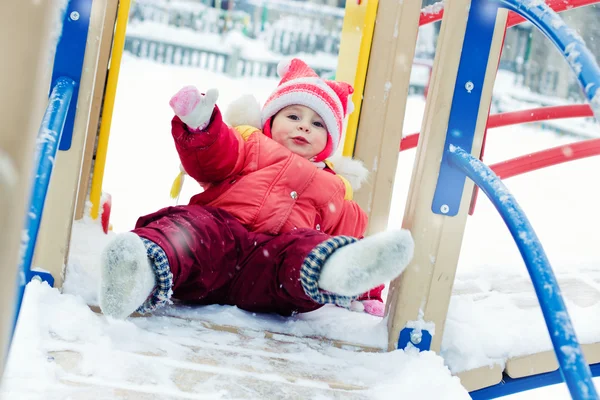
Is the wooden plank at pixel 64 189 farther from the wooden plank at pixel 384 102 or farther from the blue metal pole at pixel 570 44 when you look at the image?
the wooden plank at pixel 384 102

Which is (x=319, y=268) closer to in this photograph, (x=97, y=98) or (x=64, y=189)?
(x=64, y=189)

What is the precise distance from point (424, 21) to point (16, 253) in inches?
92.8

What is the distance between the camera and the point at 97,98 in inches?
76.8

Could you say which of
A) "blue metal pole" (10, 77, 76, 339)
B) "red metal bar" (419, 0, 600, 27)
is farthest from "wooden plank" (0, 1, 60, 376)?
"red metal bar" (419, 0, 600, 27)

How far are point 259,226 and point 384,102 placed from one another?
0.74 metres

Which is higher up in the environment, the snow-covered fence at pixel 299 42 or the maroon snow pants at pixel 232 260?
the snow-covered fence at pixel 299 42

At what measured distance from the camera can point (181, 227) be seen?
1.27m

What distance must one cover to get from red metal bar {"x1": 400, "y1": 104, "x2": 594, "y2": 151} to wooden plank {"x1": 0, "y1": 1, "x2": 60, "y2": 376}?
2.35m

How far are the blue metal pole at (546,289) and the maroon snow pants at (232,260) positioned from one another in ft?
1.08

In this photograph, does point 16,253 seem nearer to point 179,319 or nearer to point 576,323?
point 179,319

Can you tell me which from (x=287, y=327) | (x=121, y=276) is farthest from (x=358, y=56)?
(x=121, y=276)

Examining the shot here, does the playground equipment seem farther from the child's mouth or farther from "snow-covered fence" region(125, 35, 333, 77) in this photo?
"snow-covered fence" region(125, 35, 333, 77)

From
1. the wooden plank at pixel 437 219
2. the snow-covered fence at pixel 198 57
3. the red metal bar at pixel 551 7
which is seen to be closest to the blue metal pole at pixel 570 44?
the wooden plank at pixel 437 219

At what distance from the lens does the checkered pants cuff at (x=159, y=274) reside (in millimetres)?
1134
